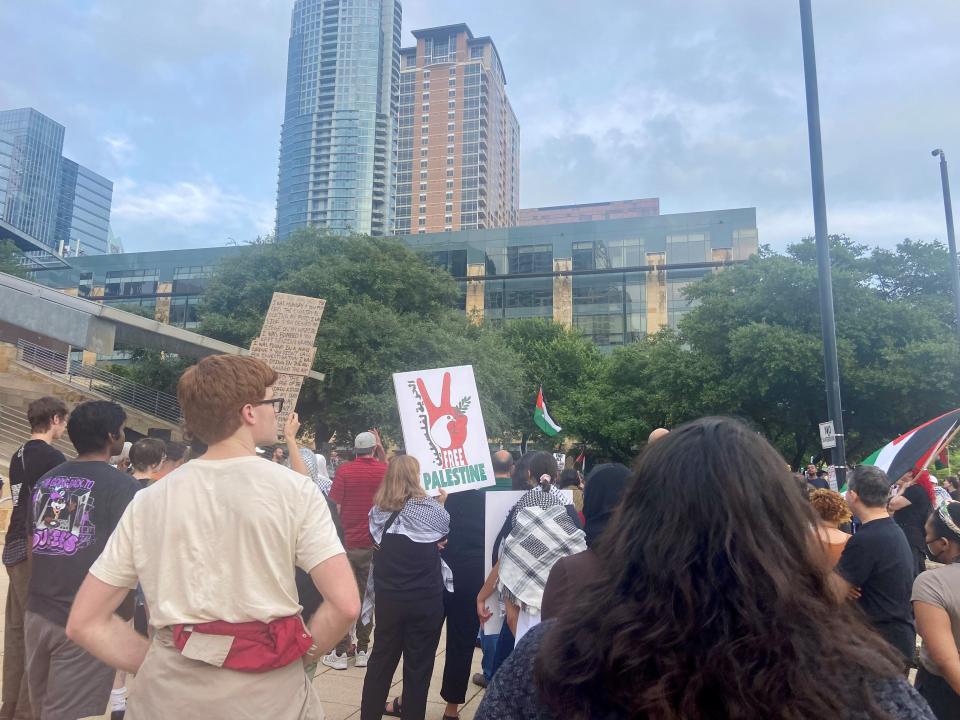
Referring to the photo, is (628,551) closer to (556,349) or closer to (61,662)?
(61,662)

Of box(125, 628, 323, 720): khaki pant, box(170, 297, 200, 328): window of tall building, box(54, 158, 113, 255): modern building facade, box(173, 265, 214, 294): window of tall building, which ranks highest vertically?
box(54, 158, 113, 255): modern building facade

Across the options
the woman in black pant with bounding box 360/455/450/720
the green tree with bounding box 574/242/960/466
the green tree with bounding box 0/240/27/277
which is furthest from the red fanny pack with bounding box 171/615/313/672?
the green tree with bounding box 0/240/27/277

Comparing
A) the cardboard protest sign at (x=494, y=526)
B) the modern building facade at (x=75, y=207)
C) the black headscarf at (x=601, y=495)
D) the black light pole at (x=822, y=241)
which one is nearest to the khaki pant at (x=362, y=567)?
the cardboard protest sign at (x=494, y=526)

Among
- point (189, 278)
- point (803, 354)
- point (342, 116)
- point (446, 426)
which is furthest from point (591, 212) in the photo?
point (446, 426)

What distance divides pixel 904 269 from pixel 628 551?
3085cm

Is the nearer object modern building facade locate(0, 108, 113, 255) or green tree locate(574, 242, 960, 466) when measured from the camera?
green tree locate(574, 242, 960, 466)

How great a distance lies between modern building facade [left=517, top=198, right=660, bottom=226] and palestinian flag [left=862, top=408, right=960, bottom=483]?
4763 inches

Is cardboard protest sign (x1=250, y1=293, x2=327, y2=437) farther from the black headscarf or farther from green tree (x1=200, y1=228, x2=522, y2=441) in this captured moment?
green tree (x1=200, y1=228, x2=522, y2=441)

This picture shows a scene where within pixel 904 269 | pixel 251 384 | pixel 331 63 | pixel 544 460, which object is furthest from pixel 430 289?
pixel 331 63

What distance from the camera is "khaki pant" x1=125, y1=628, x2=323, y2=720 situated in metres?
2.35

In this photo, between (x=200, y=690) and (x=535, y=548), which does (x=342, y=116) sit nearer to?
(x=535, y=548)

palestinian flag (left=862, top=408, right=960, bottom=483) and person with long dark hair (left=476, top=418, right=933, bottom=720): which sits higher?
palestinian flag (left=862, top=408, right=960, bottom=483)

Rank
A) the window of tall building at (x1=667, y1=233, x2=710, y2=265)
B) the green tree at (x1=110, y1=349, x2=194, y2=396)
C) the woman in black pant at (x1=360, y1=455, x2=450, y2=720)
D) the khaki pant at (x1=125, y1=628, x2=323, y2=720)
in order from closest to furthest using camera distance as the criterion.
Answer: the khaki pant at (x1=125, y1=628, x2=323, y2=720), the woman in black pant at (x1=360, y1=455, x2=450, y2=720), the green tree at (x1=110, y1=349, x2=194, y2=396), the window of tall building at (x1=667, y1=233, x2=710, y2=265)

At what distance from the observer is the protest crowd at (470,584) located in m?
1.27
